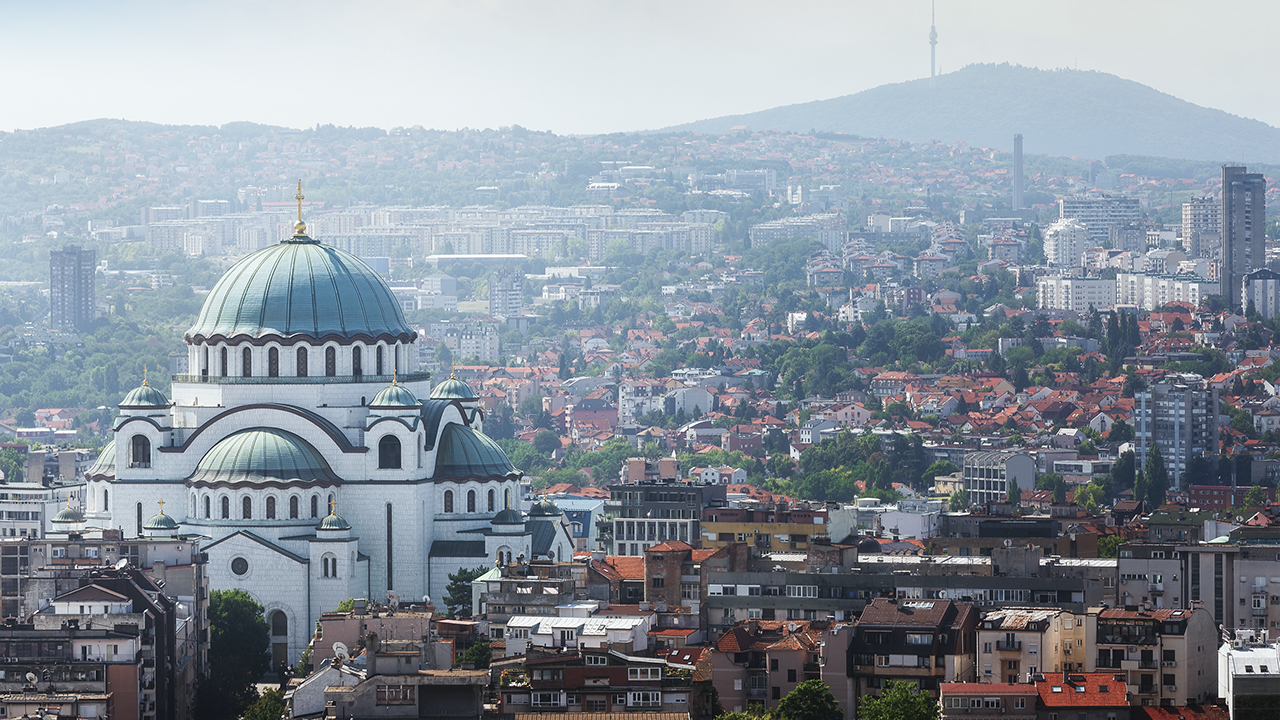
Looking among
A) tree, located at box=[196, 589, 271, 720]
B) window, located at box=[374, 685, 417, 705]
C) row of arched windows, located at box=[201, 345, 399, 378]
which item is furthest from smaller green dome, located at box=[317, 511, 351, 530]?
window, located at box=[374, 685, 417, 705]

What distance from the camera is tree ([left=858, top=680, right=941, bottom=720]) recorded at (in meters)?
42.3

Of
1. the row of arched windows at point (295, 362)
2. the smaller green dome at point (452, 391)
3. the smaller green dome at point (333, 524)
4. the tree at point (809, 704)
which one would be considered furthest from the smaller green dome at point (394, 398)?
the tree at point (809, 704)

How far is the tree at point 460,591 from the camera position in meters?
56.8

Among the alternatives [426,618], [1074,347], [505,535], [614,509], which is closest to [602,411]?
[1074,347]

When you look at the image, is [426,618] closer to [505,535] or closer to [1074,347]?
[505,535]

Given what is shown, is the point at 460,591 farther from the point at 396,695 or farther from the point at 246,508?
the point at 396,695

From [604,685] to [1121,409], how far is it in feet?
248

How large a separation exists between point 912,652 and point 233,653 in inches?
566

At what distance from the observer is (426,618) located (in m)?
48.7

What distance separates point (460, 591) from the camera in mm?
57844

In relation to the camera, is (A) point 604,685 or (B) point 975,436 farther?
(B) point 975,436

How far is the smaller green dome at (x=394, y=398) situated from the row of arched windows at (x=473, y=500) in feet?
6.81

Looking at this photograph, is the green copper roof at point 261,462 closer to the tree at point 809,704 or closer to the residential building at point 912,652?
the residential building at point 912,652

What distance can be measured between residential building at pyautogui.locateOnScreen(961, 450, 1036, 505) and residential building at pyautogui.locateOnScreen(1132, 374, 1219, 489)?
16.1 feet
